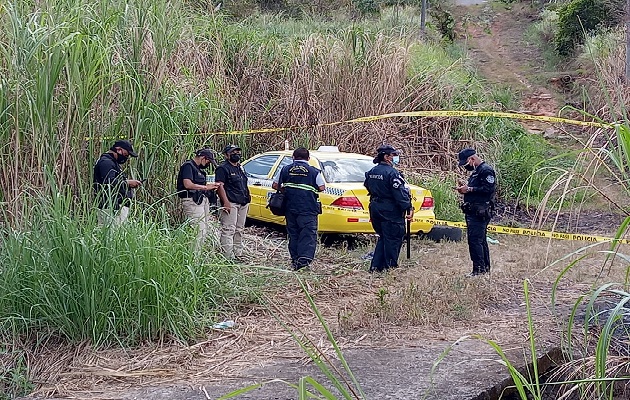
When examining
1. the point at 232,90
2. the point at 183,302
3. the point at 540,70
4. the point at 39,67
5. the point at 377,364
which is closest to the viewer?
the point at 377,364

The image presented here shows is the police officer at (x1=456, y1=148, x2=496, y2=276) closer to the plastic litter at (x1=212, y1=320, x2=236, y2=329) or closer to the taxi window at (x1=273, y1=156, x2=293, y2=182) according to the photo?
the taxi window at (x1=273, y1=156, x2=293, y2=182)

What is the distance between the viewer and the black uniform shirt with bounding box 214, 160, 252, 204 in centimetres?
903

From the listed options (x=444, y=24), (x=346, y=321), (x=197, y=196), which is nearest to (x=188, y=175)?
(x=197, y=196)

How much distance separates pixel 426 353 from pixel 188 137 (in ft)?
13.8

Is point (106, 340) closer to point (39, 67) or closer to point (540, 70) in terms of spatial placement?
point (39, 67)

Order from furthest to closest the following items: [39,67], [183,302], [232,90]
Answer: [232,90] < [39,67] < [183,302]

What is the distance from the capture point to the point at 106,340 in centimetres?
557

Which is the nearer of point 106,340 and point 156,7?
point 106,340

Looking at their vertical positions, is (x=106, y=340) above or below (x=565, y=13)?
below

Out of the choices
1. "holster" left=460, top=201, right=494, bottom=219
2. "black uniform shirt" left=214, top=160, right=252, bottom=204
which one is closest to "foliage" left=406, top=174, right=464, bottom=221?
"holster" left=460, top=201, right=494, bottom=219

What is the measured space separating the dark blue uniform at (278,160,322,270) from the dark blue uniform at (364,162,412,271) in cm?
62

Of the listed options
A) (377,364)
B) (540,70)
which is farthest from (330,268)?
(540,70)

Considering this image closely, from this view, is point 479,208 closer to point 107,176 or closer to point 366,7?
point 107,176

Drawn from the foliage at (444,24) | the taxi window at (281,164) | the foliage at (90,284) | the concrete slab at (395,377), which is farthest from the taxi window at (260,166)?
the foliage at (444,24)
